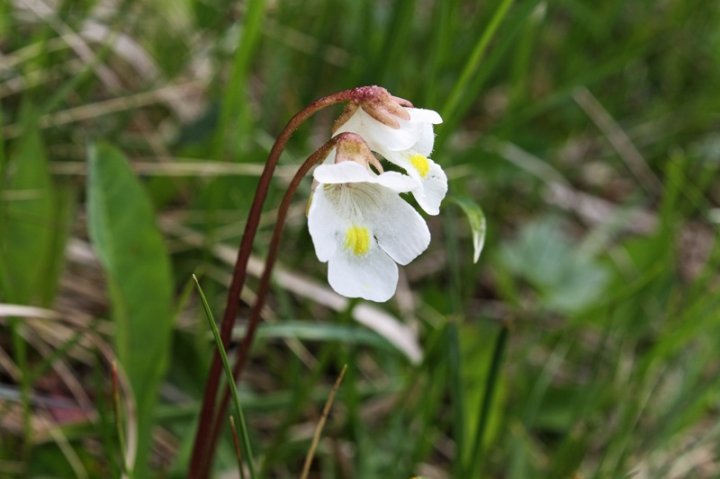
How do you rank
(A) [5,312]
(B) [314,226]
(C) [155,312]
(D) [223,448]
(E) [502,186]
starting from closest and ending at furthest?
1. (B) [314,226]
2. (A) [5,312]
3. (C) [155,312]
4. (D) [223,448]
5. (E) [502,186]

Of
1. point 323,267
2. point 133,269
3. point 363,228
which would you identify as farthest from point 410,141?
point 323,267

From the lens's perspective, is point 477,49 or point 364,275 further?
point 477,49

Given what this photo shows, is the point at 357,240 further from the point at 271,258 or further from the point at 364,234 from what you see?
the point at 271,258

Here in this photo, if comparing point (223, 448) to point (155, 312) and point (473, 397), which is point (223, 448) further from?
point (473, 397)

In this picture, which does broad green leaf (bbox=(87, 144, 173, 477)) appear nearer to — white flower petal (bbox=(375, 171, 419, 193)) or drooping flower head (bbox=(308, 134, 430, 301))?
drooping flower head (bbox=(308, 134, 430, 301))

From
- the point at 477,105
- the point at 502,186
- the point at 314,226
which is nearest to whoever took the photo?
the point at 314,226

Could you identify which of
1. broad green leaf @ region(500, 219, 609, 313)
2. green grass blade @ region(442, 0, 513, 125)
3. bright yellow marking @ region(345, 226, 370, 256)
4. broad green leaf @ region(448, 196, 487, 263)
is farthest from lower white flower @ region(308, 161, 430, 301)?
broad green leaf @ region(500, 219, 609, 313)

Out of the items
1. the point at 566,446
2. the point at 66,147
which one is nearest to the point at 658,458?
the point at 566,446
